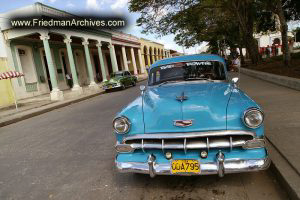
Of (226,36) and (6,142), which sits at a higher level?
(226,36)

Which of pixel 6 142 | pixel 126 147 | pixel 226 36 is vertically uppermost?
pixel 226 36

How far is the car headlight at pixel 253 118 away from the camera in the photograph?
2.94 meters

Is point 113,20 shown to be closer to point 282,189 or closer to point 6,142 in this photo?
point 6,142

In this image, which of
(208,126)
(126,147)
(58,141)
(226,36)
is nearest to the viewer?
(208,126)

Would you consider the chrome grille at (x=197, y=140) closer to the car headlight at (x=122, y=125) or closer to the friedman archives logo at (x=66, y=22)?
the car headlight at (x=122, y=125)

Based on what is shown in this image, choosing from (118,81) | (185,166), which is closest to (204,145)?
(185,166)

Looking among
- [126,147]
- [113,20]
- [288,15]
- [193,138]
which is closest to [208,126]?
[193,138]

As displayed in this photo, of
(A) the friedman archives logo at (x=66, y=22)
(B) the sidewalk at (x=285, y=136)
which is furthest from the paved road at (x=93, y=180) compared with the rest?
(A) the friedman archives logo at (x=66, y=22)

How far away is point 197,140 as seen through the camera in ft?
9.87

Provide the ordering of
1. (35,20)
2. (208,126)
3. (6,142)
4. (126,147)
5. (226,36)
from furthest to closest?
(226,36), (35,20), (6,142), (126,147), (208,126)

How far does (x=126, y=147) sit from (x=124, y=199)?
63 centimetres

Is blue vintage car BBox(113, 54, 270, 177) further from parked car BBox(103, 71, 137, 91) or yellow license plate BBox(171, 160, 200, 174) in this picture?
parked car BBox(103, 71, 137, 91)

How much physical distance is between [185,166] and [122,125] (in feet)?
2.95

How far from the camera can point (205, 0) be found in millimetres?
17547
